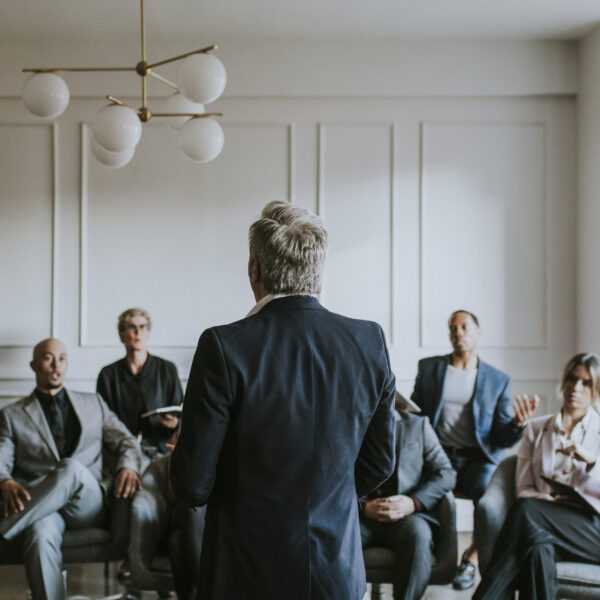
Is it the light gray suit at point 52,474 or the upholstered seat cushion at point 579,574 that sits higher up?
the light gray suit at point 52,474

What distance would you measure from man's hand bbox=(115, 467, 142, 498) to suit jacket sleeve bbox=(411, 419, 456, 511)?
1368mm

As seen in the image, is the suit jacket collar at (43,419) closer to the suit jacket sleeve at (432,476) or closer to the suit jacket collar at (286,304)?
the suit jacket sleeve at (432,476)

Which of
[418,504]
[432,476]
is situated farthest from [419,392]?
[418,504]

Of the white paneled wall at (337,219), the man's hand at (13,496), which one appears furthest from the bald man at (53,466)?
the white paneled wall at (337,219)

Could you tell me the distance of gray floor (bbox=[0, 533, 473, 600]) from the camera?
3736 mm

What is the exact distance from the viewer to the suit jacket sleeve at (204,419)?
4.80 ft

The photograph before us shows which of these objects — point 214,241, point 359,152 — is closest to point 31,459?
point 214,241

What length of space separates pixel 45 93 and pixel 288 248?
2.15 meters

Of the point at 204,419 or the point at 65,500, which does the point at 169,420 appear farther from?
the point at 204,419

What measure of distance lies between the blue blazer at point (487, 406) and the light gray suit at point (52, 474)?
6.06 ft

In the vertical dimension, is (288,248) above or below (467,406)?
above

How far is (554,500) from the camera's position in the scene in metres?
3.30

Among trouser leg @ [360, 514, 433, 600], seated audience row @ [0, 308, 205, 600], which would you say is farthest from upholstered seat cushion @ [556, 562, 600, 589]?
seated audience row @ [0, 308, 205, 600]

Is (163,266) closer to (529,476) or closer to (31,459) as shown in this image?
(31,459)
